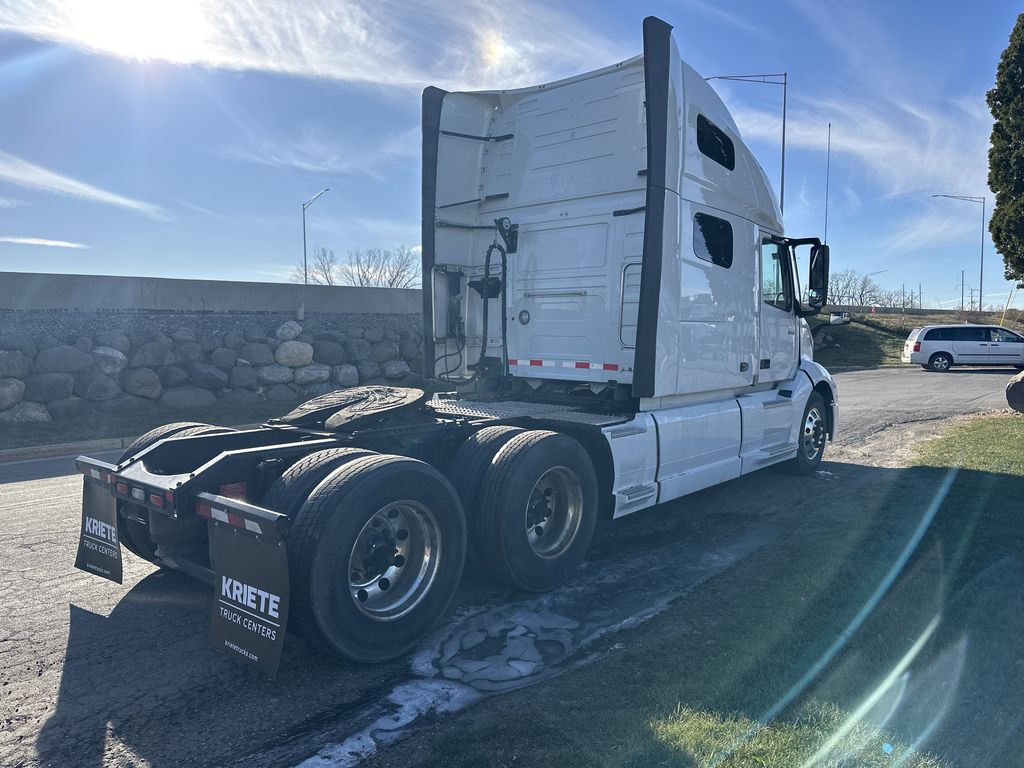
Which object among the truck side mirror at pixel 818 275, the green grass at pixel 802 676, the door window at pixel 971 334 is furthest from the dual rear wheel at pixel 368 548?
the door window at pixel 971 334

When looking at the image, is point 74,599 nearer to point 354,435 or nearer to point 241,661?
point 241,661

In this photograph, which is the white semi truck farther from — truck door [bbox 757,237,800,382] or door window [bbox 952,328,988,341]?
door window [bbox 952,328,988,341]

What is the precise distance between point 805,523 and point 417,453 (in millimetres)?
3665

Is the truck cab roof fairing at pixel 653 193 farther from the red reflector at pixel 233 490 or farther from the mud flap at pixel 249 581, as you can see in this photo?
the mud flap at pixel 249 581

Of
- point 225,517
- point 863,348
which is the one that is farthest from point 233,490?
point 863,348

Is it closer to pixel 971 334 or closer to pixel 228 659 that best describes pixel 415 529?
pixel 228 659

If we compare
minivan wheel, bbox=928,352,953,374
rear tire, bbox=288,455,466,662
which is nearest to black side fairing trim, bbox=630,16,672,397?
rear tire, bbox=288,455,466,662

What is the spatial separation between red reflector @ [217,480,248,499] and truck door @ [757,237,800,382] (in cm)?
548

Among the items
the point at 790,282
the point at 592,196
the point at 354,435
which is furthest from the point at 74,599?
the point at 790,282

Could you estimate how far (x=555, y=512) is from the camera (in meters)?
5.21

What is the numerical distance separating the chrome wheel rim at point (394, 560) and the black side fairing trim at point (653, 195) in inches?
91.9

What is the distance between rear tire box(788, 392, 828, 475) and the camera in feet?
28.2

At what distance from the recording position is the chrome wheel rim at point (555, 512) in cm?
503

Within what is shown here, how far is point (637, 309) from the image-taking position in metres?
6.08
